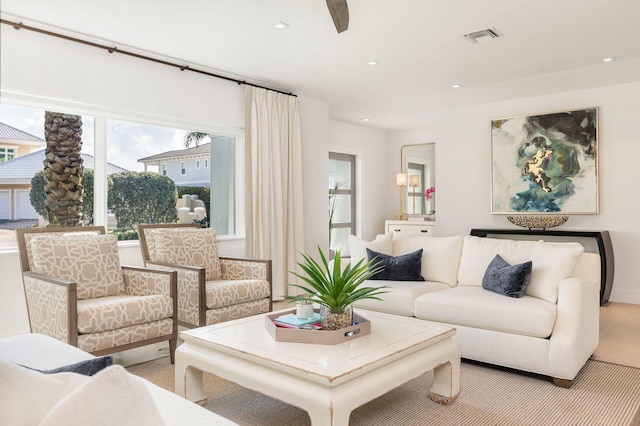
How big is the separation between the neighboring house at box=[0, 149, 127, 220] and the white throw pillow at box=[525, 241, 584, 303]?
3.40 metres

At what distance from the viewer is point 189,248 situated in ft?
11.8

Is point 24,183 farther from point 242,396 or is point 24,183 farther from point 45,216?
point 242,396

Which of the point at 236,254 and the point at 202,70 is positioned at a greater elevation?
the point at 202,70

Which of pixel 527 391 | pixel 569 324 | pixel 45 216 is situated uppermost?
pixel 45 216

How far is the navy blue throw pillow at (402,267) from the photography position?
11.7ft

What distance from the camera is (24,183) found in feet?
10.9

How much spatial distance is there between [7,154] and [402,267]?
2937 millimetres

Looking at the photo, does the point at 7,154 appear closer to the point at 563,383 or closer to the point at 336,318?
the point at 336,318

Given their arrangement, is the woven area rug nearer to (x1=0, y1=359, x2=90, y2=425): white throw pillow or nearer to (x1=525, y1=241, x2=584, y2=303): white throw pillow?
(x1=525, y1=241, x2=584, y2=303): white throw pillow

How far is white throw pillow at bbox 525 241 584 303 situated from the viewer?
9.29ft

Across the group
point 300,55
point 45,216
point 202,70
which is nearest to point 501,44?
point 300,55

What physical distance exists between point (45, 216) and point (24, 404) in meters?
3.11

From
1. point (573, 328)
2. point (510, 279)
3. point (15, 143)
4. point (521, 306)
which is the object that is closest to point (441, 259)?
point (510, 279)

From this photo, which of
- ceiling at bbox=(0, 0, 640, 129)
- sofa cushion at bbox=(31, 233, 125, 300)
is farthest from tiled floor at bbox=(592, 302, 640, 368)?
sofa cushion at bbox=(31, 233, 125, 300)
